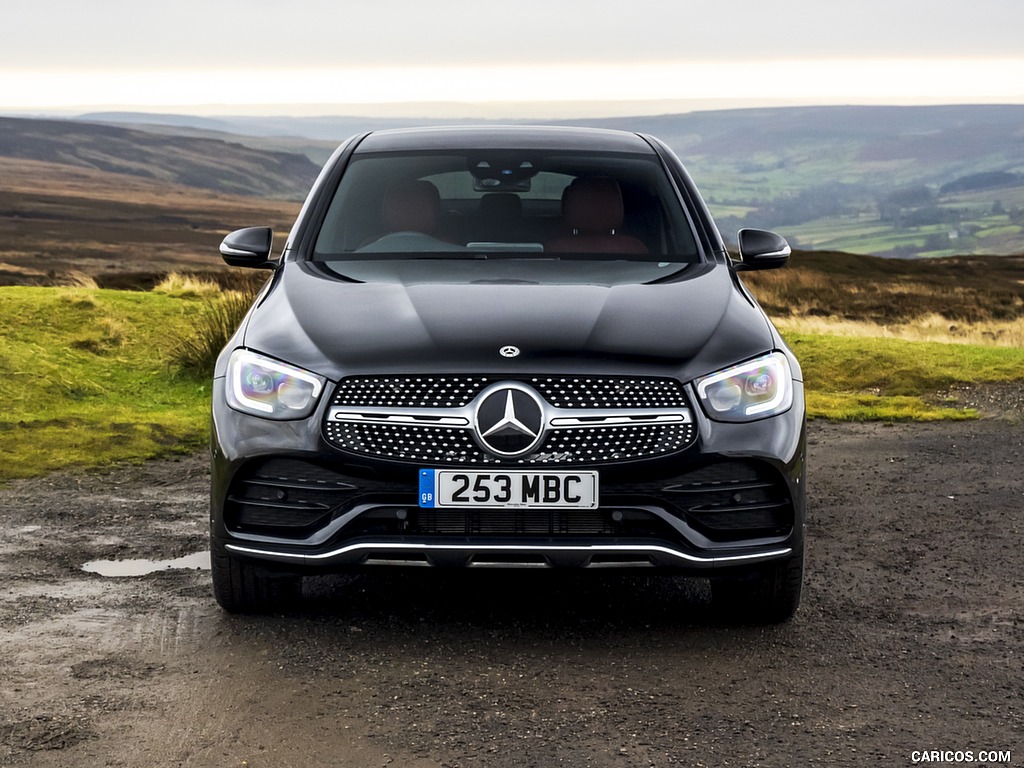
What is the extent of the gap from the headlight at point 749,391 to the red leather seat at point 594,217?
1.49 metres

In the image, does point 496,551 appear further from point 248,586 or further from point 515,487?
point 248,586

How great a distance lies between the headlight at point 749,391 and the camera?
4551 mm

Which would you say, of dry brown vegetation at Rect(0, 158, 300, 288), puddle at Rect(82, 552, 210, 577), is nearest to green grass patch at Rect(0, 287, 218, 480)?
puddle at Rect(82, 552, 210, 577)

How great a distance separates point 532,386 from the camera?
4.46 metres

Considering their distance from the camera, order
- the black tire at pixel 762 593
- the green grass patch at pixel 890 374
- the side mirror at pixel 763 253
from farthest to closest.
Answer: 1. the green grass patch at pixel 890 374
2. the side mirror at pixel 763 253
3. the black tire at pixel 762 593

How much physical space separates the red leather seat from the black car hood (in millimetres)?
796

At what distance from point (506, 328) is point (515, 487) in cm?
58

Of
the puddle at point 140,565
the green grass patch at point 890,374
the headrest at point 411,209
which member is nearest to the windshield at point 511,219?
the headrest at point 411,209

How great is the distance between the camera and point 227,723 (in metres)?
3.96

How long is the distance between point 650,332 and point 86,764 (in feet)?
7.39

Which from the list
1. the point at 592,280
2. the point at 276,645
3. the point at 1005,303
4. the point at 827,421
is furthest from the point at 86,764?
the point at 1005,303

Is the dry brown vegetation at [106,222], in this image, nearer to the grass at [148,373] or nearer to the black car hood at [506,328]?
the grass at [148,373]

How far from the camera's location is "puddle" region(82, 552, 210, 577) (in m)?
5.85

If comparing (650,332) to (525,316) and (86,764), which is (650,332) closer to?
(525,316)
